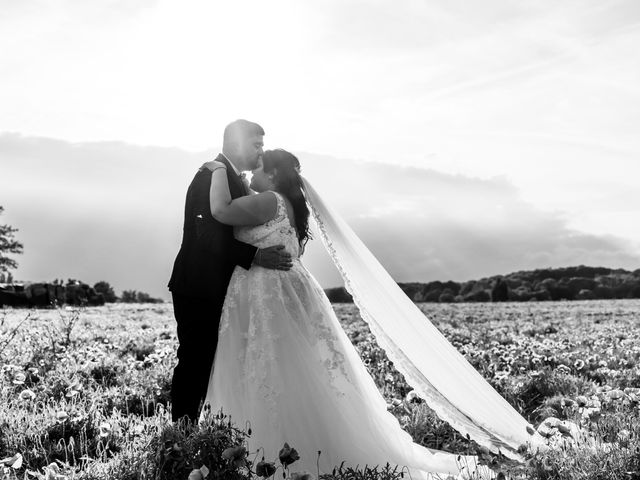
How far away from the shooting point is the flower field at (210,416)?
468 cm

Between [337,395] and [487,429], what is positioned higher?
[337,395]

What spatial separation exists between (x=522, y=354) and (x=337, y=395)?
565 cm

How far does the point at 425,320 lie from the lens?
6652 mm

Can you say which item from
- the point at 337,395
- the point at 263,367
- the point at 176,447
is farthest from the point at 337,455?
the point at 176,447

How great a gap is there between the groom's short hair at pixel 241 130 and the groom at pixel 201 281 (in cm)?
31

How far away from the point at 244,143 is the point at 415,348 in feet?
8.23

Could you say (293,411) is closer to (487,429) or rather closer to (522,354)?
(487,429)

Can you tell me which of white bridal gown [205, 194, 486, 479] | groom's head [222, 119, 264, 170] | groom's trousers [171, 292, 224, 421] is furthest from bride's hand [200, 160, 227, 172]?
groom's trousers [171, 292, 224, 421]

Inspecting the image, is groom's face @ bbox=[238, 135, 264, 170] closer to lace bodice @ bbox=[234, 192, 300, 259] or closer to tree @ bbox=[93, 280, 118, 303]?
lace bodice @ bbox=[234, 192, 300, 259]

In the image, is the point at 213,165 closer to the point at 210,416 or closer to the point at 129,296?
the point at 210,416

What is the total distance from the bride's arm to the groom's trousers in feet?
2.30

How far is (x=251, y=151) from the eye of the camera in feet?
19.9

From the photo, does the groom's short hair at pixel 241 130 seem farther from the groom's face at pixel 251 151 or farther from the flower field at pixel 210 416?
the flower field at pixel 210 416

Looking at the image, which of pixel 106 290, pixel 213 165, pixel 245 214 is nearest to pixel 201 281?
pixel 245 214
